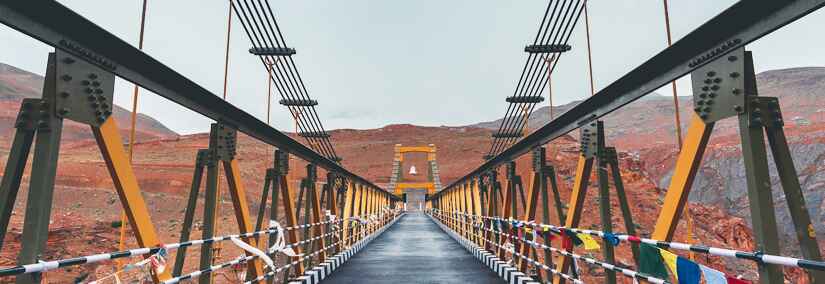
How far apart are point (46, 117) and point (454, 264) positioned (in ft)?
32.1

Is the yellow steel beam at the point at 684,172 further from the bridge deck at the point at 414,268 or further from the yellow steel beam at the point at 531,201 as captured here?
the bridge deck at the point at 414,268

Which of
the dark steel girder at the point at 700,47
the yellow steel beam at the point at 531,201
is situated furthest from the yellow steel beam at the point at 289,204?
the dark steel girder at the point at 700,47

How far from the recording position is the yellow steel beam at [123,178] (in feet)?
12.7

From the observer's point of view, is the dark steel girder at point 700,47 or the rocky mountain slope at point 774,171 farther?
the rocky mountain slope at point 774,171

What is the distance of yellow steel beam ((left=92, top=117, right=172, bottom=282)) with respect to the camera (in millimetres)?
3880

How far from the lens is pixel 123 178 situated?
4.04 metres

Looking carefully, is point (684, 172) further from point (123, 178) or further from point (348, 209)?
point (348, 209)

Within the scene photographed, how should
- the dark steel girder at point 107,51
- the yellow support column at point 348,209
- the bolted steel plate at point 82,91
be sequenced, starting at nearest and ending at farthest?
1. the dark steel girder at point 107,51
2. the bolted steel plate at point 82,91
3. the yellow support column at point 348,209

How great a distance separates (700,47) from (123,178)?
15.2 feet

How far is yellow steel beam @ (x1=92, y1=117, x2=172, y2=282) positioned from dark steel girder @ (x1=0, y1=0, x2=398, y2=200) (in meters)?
0.51

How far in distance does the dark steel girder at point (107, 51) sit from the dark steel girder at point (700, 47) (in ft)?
14.3

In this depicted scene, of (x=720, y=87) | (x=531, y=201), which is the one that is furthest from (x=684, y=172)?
(x=531, y=201)

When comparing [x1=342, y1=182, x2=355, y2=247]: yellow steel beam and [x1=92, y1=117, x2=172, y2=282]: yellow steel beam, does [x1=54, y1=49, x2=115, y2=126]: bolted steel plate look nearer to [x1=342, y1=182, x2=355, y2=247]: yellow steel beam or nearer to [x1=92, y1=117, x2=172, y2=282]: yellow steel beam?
[x1=92, y1=117, x2=172, y2=282]: yellow steel beam

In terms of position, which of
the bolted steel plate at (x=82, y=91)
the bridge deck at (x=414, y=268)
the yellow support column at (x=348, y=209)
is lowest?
the bridge deck at (x=414, y=268)
